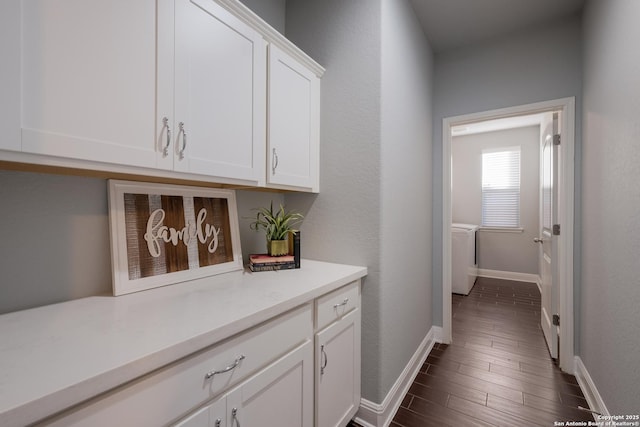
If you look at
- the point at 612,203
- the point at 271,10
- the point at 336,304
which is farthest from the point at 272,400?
the point at 271,10

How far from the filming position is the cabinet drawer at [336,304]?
4.28 feet

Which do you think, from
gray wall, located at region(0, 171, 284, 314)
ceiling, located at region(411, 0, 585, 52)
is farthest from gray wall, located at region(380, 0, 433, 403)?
gray wall, located at region(0, 171, 284, 314)

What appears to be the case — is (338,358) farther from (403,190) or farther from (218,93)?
(218,93)

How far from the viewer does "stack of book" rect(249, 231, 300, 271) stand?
1.56m

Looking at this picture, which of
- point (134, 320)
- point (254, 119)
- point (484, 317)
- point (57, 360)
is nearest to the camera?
point (57, 360)

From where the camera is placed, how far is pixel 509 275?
16.2 ft

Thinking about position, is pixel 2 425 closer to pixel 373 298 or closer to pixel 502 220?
pixel 373 298

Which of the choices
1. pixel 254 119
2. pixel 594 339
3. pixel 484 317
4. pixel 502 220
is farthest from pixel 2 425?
pixel 502 220

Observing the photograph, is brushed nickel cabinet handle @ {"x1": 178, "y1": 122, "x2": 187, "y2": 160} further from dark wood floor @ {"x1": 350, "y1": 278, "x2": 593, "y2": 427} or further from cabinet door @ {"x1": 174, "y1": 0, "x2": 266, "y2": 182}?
dark wood floor @ {"x1": 350, "y1": 278, "x2": 593, "y2": 427}

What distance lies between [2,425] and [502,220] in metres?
5.94

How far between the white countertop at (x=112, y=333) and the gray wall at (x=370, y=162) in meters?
0.50

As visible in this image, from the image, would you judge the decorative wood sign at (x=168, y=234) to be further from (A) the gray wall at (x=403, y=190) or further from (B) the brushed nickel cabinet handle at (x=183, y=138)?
(A) the gray wall at (x=403, y=190)

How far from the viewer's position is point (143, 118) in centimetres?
100

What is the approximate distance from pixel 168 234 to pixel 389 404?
5.18 ft
